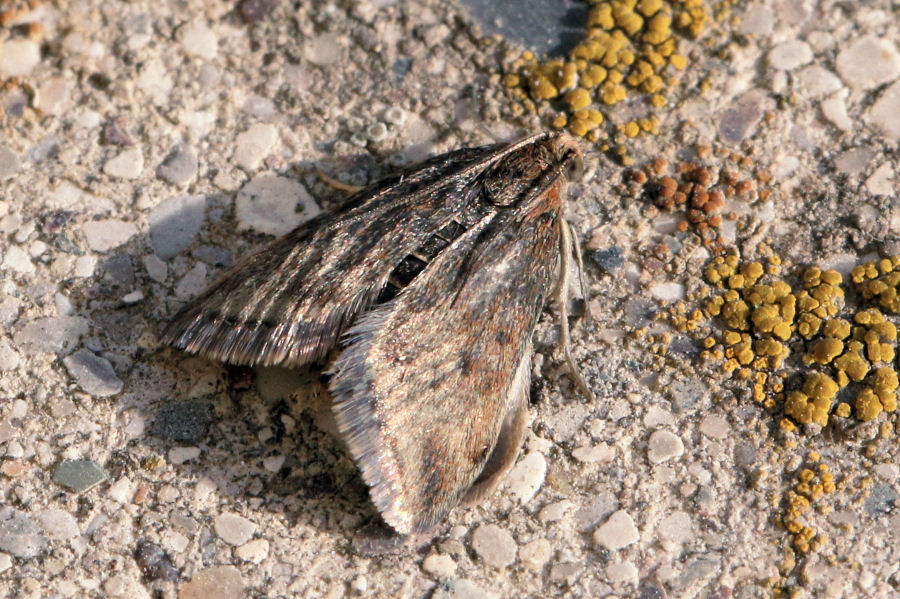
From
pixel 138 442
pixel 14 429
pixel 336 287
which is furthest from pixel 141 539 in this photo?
pixel 336 287

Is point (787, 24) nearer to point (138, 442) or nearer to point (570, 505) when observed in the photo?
point (570, 505)

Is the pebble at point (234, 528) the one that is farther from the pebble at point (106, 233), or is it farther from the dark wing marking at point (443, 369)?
the pebble at point (106, 233)

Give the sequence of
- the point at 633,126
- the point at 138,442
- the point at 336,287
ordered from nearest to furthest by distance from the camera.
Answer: the point at 336,287 < the point at 138,442 < the point at 633,126

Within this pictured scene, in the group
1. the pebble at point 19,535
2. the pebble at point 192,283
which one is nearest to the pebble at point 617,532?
the pebble at point 192,283

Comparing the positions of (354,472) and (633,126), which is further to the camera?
(633,126)

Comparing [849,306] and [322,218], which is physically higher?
[322,218]

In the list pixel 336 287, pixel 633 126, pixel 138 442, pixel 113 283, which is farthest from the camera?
pixel 633 126

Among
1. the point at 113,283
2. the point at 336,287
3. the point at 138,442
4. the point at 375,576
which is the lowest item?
the point at 375,576
